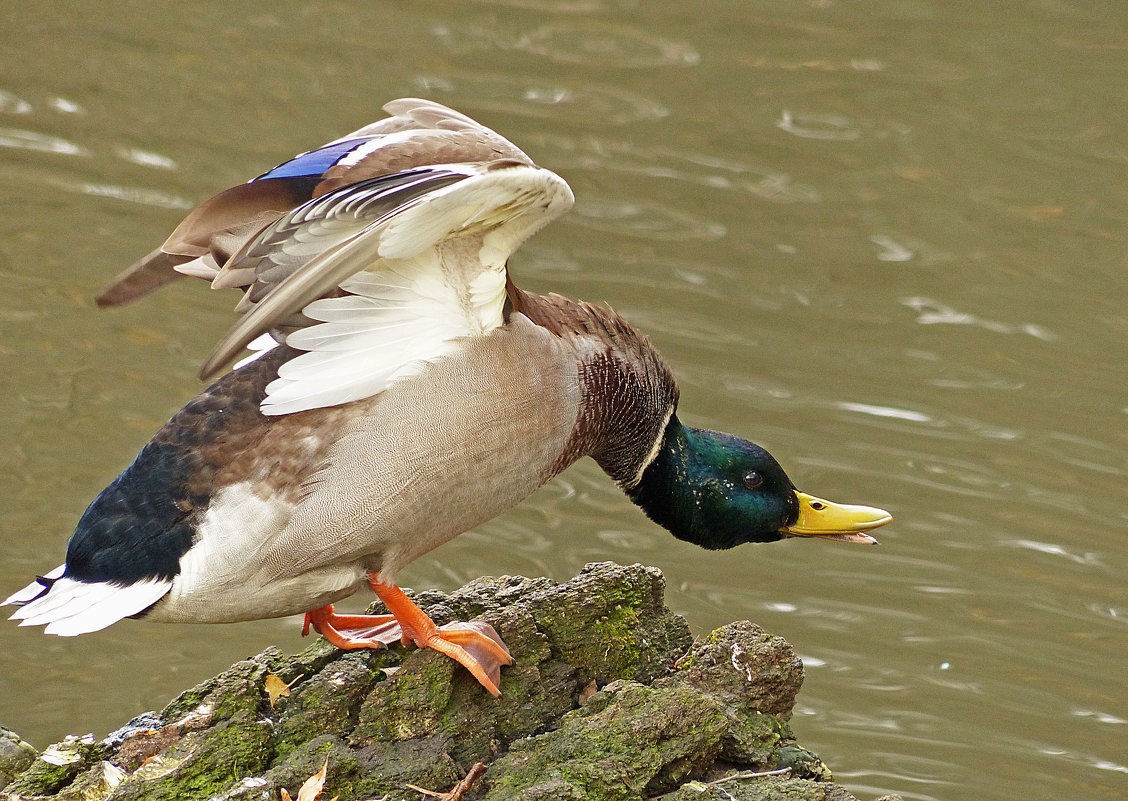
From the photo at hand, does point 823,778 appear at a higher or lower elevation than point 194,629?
higher

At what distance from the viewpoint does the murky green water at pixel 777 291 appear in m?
5.39

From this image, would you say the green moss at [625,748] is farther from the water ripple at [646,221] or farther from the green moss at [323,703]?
the water ripple at [646,221]

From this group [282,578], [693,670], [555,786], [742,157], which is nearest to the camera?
[555,786]

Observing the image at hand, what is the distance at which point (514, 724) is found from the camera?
3562 millimetres

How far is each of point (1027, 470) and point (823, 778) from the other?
319 cm

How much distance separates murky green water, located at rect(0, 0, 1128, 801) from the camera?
5.39 metres

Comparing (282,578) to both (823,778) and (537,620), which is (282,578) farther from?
(823,778)

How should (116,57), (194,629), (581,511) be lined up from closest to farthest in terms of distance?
(194,629)
(581,511)
(116,57)

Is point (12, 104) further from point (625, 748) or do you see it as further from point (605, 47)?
point (625, 748)

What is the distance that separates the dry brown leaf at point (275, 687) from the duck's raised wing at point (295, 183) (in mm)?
1085

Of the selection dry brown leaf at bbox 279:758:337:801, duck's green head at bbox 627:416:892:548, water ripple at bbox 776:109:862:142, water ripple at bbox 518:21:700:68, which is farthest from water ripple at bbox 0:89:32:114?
dry brown leaf at bbox 279:758:337:801

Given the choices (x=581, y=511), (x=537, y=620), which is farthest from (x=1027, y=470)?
(x=537, y=620)

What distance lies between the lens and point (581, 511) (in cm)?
616

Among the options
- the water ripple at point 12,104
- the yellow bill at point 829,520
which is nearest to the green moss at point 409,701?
the yellow bill at point 829,520
